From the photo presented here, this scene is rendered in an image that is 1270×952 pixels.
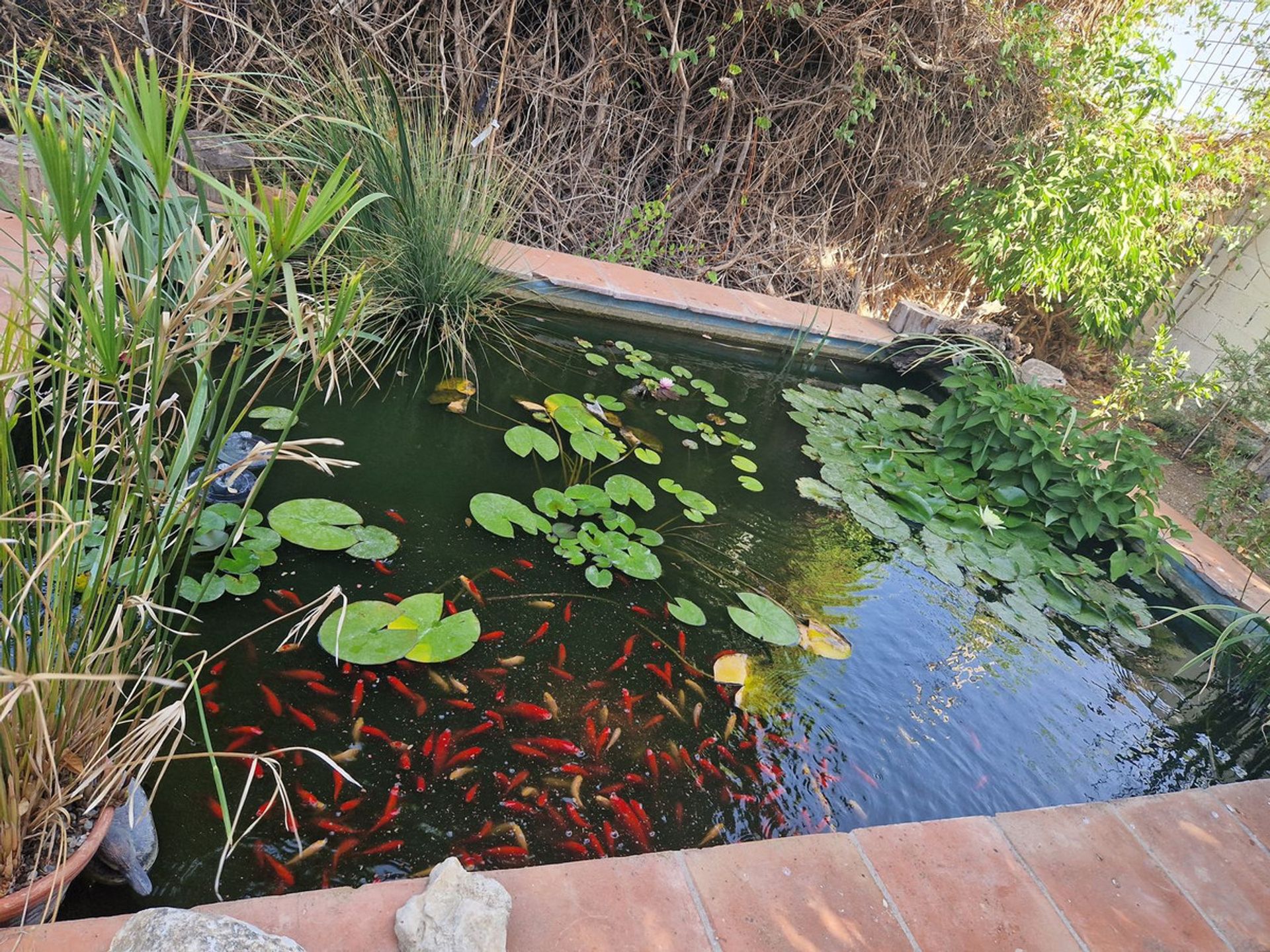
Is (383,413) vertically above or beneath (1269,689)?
beneath

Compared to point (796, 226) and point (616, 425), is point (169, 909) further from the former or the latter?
point (796, 226)

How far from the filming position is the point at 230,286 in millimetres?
1016

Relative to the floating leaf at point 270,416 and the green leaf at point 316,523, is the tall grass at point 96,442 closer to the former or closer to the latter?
the green leaf at point 316,523

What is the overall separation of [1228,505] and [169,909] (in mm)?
4938

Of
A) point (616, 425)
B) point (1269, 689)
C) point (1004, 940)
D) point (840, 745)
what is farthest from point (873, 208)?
point (1004, 940)

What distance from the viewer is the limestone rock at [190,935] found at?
37.1 inches

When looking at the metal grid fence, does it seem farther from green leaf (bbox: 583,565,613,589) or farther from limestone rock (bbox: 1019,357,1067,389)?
green leaf (bbox: 583,565,613,589)

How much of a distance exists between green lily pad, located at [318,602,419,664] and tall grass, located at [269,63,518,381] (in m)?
1.40

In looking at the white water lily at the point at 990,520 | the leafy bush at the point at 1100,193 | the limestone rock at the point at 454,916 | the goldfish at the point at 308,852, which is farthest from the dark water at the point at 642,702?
the leafy bush at the point at 1100,193

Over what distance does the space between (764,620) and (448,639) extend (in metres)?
0.94

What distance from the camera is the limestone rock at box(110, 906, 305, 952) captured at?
3.09 feet

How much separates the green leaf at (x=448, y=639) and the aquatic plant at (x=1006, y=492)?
1.65 m

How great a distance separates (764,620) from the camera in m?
2.28

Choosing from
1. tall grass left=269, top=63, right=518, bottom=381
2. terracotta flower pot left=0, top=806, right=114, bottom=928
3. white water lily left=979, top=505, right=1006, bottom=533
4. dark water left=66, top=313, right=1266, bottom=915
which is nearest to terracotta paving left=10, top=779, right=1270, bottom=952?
terracotta flower pot left=0, top=806, right=114, bottom=928
